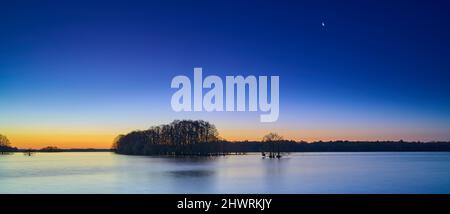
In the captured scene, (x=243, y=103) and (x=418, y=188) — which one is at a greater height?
(x=243, y=103)

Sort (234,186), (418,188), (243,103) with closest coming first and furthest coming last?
(243,103) < (234,186) < (418,188)

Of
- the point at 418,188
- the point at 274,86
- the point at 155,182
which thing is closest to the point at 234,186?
the point at 155,182

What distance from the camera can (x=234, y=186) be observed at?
11461 mm
